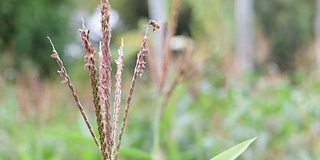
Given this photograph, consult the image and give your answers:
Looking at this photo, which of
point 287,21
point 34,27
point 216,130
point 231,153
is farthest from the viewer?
point 287,21

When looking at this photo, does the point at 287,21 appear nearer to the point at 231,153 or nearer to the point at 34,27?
the point at 34,27

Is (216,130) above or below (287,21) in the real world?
below

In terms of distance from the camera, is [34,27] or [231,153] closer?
[231,153]

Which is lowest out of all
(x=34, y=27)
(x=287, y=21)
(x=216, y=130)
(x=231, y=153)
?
(x=231, y=153)

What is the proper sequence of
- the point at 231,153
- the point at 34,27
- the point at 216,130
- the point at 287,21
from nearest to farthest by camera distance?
the point at 231,153
the point at 216,130
the point at 34,27
the point at 287,21

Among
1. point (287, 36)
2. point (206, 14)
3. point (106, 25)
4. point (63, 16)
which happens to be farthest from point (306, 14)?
point (106, 25)

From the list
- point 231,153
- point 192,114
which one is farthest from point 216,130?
point 231,153

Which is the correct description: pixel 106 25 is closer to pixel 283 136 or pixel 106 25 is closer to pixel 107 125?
pixel 107 125
